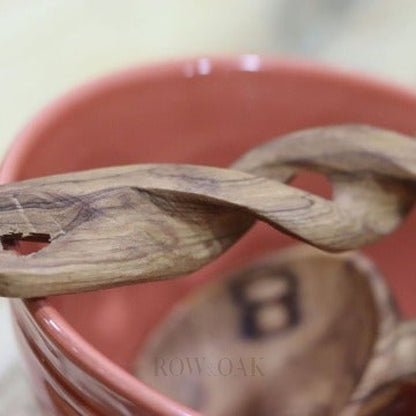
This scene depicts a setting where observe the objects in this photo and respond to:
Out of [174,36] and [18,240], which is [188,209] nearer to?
[18,240]

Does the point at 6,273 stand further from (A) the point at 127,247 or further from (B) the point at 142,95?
(B) the point at 142,95

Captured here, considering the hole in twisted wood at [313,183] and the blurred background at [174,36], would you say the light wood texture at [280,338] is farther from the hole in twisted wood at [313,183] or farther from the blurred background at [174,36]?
the blurred background at [174,36]

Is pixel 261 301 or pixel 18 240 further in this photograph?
pixel 261 301

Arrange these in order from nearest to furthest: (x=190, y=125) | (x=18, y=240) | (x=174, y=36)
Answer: (x=18, y=240) < (x=190, y=125) < (x=174, y=36)

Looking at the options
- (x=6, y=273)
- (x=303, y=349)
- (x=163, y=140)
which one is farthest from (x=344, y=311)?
(x=6, y=273)

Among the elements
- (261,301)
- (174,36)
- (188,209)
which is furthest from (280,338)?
(174,36)

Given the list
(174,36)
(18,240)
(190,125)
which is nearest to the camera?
(18,240)

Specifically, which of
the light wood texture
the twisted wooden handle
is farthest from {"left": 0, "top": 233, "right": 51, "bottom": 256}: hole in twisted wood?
the light wood texture

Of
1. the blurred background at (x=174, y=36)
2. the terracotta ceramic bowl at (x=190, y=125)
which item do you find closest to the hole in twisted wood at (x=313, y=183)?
the terracotta ceramic bowl at (x=190, y=125)
